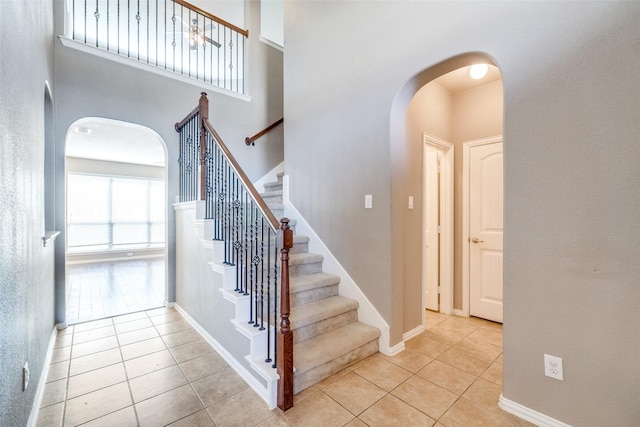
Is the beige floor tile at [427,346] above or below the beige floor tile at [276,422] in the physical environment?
below

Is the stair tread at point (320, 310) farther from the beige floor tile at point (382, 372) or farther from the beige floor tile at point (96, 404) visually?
the beige floor tile at point (96, 404)

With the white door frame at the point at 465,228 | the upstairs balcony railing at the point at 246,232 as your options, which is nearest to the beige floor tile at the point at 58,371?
the upstairs balcony railing at the point at 246,232

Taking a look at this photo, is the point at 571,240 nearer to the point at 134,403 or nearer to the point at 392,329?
the point at 392,329

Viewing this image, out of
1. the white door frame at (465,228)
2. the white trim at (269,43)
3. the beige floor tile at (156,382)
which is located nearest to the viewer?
the beige floor tile at (156,382)

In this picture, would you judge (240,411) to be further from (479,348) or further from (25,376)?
(479,348)

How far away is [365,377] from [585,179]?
6.11 ft

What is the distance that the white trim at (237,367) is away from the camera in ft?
6.18

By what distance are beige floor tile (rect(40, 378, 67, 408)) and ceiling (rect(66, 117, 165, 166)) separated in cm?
342

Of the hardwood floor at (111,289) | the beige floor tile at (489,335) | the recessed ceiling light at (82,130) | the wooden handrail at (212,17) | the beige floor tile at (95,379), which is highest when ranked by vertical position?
the wooden handrail at (212,17)

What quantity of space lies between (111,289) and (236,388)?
12.2ft

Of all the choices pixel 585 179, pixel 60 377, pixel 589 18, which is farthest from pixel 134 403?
pixel 589 18

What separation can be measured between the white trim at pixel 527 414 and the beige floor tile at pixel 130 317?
3554mm

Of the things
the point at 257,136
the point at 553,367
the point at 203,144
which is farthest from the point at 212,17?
the point at 553,367

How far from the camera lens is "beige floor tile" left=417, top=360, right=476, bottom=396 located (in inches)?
79.1
